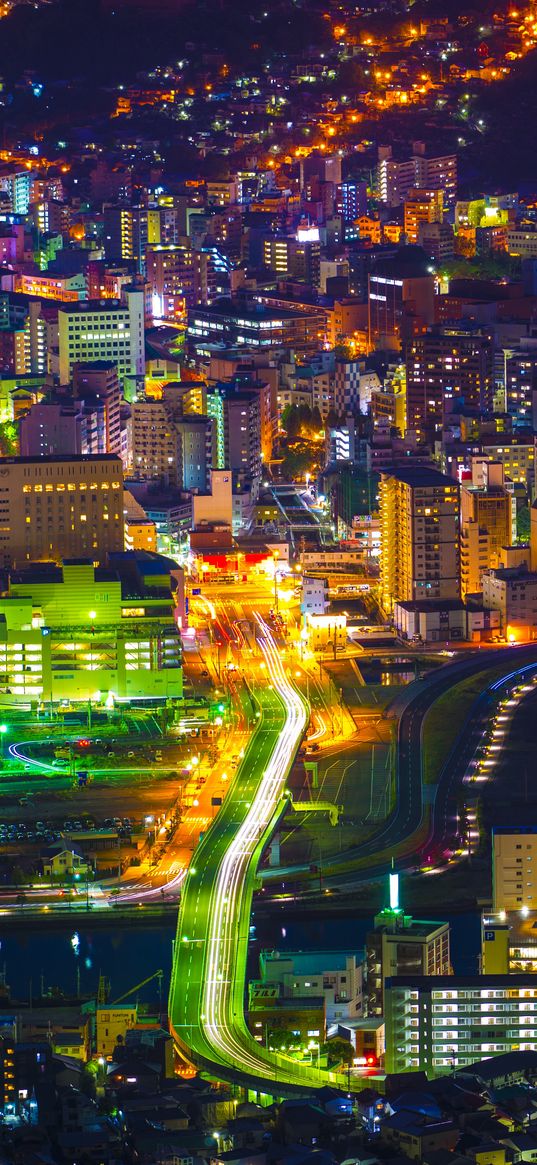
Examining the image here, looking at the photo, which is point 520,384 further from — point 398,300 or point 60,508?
point 60,508

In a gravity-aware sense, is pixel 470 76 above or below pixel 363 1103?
above

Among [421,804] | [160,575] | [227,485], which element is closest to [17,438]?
[227,485]

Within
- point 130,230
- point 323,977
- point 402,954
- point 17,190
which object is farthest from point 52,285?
point 402,954

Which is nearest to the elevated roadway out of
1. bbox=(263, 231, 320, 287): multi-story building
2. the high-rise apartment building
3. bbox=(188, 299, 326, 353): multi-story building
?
the high-rise apartment building

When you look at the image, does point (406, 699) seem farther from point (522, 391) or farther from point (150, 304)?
point (150, 304)

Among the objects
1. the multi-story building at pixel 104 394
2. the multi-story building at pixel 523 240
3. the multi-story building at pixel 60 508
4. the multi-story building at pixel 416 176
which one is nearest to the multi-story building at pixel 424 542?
the multi-story building at pixel 60 508
